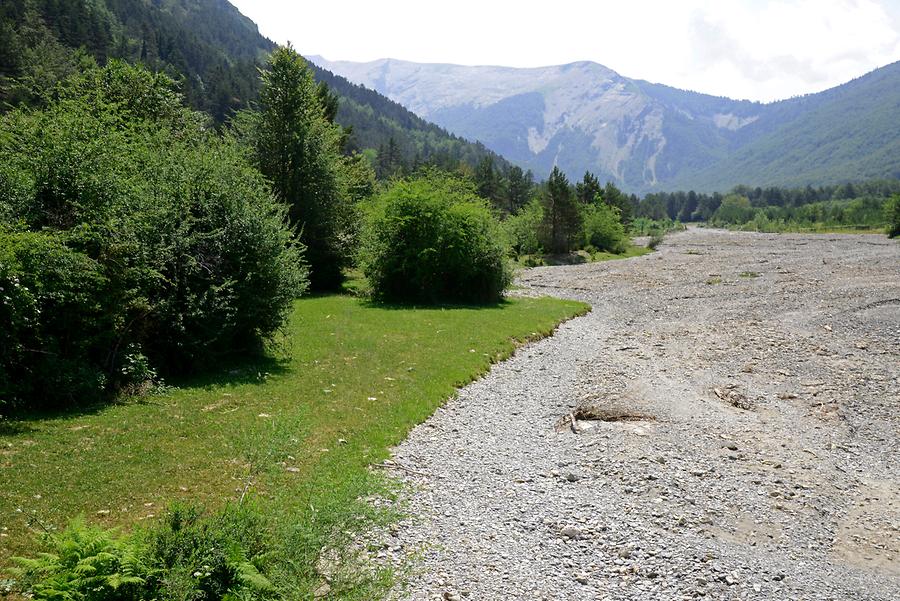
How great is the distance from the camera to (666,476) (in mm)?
13516

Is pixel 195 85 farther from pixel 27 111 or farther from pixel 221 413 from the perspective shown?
pixel 221 413

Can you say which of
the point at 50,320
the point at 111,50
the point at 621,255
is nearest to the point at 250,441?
the point at 50,320

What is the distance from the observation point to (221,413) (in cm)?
1413

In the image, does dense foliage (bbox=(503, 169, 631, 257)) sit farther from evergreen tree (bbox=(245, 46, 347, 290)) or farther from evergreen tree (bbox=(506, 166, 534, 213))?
evergreen tree (bbox=(245, 46, 347, 290))

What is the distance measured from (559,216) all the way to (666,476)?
75660 millimetres

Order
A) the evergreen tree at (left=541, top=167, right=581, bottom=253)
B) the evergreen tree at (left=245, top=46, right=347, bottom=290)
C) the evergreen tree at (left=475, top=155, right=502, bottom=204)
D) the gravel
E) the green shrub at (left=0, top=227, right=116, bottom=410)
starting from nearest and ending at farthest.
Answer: the gravel
the green shrub at (left=0, top=227, right=116, bottom=410)
the evergreen tree at (left=245, top=46, right=347, bottom=290)
the evergreen tree at (left=541, top=167, right=581, bottom=253)
the evergreen tree at (left=475, top=155, right=502, bottom=204)

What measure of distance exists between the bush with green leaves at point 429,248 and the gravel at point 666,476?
12449mm

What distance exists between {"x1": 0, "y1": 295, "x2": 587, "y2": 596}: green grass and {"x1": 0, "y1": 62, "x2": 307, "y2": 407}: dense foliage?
1.34 m

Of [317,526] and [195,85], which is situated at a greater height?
[195,85]

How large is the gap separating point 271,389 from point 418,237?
2390cm


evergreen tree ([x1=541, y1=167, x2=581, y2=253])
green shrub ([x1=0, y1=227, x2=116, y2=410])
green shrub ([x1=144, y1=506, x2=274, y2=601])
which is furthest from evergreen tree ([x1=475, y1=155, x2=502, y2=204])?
green shrub ([x1=144, y1=506, x2=274, y2=601])

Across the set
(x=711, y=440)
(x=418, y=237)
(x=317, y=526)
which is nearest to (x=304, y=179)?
(x=418, y=237)

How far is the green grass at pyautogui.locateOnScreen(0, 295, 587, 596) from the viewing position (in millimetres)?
8625

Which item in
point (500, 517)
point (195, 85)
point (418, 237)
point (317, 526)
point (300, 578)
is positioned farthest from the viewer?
point (195, 85)
